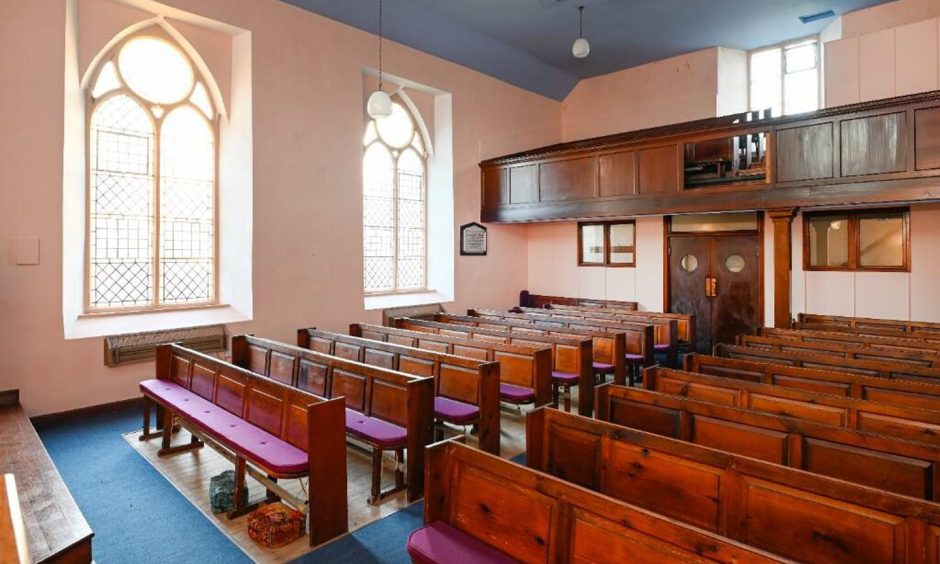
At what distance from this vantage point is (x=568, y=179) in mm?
7922

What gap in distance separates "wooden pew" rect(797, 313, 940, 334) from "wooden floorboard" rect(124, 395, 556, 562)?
4.19 m

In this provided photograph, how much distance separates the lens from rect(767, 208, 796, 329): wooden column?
6.20 meters

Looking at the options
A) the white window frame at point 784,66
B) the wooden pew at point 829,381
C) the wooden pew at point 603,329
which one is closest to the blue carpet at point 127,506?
the wooden pew at point 829,381

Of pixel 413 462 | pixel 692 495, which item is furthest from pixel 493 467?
pixel 413 462

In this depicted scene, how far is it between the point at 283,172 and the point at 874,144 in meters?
6.15

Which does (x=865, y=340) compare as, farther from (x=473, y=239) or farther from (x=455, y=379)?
(x=473, y=239)

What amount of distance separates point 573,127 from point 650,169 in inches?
127

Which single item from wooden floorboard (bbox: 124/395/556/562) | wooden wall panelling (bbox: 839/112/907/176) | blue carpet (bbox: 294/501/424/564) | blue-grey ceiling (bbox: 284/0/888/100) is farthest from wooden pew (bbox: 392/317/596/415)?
blue-grey ceiling (bbox: 284/0/888/100)

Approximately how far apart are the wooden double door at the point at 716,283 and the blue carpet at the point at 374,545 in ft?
20.0

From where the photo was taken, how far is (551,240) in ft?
30.9

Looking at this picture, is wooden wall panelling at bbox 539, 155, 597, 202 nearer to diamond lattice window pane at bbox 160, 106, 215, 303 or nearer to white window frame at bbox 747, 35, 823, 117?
white window frame at bbox 747, 35, 823, 117

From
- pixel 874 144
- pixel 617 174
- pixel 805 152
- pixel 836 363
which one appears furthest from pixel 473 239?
pixel 836 363

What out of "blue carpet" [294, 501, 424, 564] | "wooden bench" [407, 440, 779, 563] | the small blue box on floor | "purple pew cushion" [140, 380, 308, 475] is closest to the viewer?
"wooden bench" [407, 440, 779, 563]

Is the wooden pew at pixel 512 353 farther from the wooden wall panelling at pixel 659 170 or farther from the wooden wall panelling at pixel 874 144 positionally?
the wooden wall panelling at pixel 874 144
